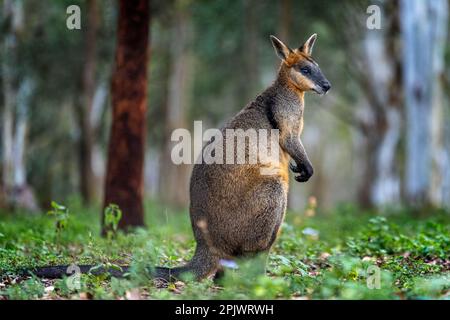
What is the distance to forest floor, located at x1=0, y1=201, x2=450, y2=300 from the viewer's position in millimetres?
6438

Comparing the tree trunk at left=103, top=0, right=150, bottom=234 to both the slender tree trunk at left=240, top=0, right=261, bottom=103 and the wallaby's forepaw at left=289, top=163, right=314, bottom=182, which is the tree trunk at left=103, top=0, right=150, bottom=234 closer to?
the wallaby's forepaw at left=289, top=163, right=314, bottom=182

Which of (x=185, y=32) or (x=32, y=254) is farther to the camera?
(x=185, y=32)

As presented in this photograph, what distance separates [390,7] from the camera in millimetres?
25328

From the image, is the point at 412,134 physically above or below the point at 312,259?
above

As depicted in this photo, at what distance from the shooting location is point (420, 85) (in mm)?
18281

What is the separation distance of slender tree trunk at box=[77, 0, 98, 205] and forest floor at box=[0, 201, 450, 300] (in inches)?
383

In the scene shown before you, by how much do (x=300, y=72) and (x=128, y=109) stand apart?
393 cm

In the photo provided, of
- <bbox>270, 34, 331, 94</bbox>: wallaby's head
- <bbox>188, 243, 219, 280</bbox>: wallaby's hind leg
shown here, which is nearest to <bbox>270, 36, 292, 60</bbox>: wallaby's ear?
<bbox>270, 34, 331, 94</bbox>: wallaby's head

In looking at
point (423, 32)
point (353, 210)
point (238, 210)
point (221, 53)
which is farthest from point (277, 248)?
point (221, 53)

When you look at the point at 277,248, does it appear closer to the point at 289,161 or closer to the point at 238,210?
the point at 289,161

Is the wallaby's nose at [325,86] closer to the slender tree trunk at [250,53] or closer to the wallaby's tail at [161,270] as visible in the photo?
the wallaby's tail at [161,270]

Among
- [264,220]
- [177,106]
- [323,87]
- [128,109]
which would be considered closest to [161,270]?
[264,220]

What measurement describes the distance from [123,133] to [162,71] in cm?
2108

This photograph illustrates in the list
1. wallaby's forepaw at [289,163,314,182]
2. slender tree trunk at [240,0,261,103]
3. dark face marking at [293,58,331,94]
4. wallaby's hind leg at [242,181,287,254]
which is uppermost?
slender tree trunk at [240,0,261,103]
